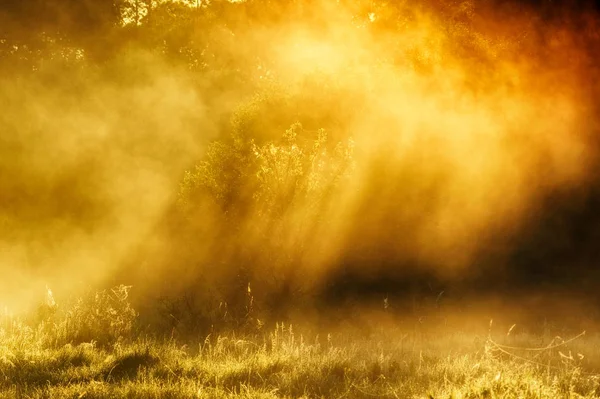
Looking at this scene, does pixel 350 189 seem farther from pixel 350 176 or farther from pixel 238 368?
pixel 238 368

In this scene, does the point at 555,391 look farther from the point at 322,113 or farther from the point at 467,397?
the point at 322,113

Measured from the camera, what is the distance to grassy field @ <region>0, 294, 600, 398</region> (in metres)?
5.42

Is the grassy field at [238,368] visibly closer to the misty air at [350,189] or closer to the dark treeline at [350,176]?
the misty air at [350,189]

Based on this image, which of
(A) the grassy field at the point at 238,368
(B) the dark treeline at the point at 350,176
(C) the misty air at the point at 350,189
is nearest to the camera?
(A) the grassy field at the point at 238,368

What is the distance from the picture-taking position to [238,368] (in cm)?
628

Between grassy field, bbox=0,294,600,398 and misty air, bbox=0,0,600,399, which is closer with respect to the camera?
grassy field, bbox=0,294,600,398

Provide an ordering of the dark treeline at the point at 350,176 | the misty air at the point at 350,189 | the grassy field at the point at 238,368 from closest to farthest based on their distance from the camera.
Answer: the grassy field at the point at 238,368 → the misty air at the point at 350,189 → the dark treeline at the point at 350,176

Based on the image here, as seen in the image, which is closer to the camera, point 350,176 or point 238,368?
point 238,368

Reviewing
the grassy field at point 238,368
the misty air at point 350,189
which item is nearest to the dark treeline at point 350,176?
the misty air at point 350,189

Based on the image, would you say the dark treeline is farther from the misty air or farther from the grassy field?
the grassy field

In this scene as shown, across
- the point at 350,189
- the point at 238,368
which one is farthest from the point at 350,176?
the point at 238,368

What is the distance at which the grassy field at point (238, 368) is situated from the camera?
542cm

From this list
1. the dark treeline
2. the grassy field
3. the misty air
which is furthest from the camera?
the dark treeline

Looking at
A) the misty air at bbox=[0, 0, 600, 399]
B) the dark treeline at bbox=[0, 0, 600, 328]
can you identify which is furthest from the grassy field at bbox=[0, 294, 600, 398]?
the dark treeline at bbox=[0, 0, 600, 328]
